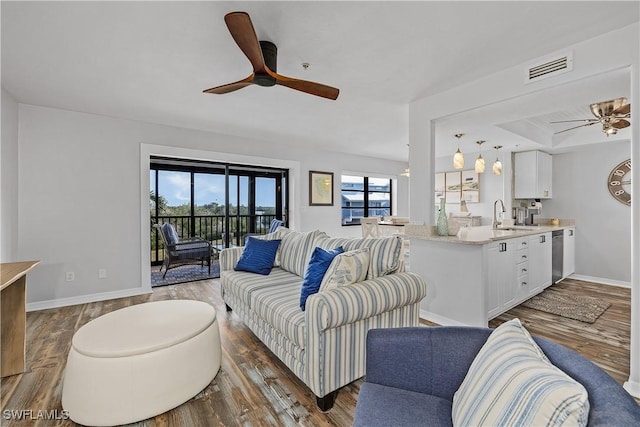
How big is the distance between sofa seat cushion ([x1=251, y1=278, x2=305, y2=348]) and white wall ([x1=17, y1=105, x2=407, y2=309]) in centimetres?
263

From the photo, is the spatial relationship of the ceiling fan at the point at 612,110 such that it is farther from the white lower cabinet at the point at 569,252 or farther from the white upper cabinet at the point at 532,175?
the white lower cabinet at the point at 569,252

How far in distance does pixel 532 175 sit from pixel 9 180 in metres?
7.34

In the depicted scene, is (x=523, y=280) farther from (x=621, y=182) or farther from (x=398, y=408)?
(x=398, y=408)

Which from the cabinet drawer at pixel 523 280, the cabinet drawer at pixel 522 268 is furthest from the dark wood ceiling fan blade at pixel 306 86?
the cabinet drawer at pixel 523 280

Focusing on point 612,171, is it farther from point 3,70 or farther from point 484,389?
point 3,70

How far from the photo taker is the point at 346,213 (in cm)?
707

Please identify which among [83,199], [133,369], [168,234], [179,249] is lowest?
[133,369]

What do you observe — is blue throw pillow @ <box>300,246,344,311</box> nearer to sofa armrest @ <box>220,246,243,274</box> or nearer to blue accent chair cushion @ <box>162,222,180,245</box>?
sofa armrest @ <box>220,246,243,274</box>

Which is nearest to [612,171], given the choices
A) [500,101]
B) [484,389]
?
[500,101]

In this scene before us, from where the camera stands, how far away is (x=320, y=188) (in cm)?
610

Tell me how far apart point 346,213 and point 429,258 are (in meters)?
3.93

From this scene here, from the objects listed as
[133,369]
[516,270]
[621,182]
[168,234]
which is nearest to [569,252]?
[621,182]

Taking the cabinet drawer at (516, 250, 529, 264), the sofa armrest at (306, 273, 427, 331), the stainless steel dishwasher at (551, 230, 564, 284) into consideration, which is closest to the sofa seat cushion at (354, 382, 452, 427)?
the sofa armrest at (306, 273, 427, 331)

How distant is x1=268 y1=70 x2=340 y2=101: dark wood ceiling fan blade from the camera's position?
2111mm
